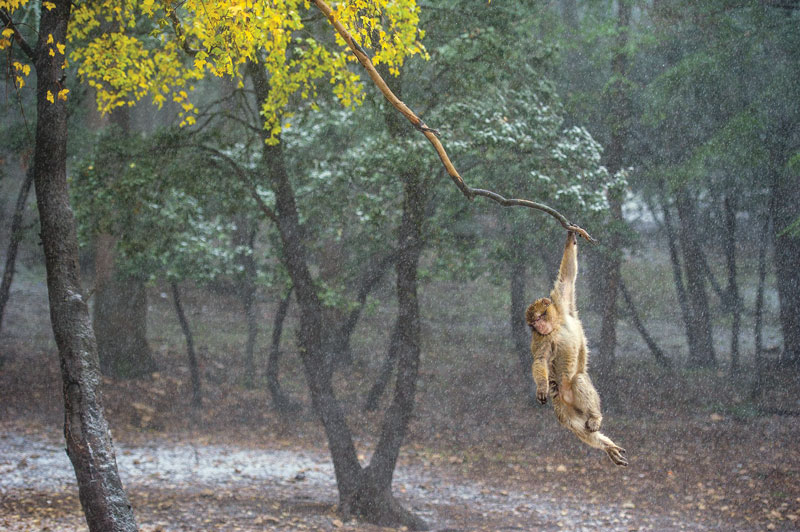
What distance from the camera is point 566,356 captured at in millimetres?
4227

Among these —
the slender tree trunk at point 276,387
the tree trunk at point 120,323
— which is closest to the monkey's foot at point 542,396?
the slender tree trunk at point 276,387

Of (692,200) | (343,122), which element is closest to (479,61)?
(343,122)

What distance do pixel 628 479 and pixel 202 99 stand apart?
17.0 metres

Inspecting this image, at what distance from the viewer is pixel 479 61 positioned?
32.7 feet

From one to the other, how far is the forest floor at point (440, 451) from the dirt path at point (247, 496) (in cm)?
4

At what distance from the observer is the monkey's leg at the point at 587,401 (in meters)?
4.08

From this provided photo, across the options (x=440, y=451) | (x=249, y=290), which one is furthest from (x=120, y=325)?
(x=440, y=451)

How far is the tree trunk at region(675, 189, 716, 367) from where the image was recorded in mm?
16609

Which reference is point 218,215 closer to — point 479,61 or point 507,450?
point 479,61

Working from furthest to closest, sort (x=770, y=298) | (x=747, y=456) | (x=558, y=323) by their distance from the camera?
1. (x=770, y=298)
2. (x=747, y=456)
3. (x=558, y=323)

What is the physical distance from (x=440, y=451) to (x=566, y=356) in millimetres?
9956

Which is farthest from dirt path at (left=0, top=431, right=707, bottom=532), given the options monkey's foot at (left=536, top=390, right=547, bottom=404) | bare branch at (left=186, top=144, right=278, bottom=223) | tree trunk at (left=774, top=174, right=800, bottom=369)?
tree trunk at (left=774, top=174, right=800, bottom=369)

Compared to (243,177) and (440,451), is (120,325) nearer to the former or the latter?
(440,451)

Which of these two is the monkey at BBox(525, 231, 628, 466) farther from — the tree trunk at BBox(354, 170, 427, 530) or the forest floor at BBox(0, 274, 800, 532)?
the tree trunk at BBox(354, 170, 427, 530)
